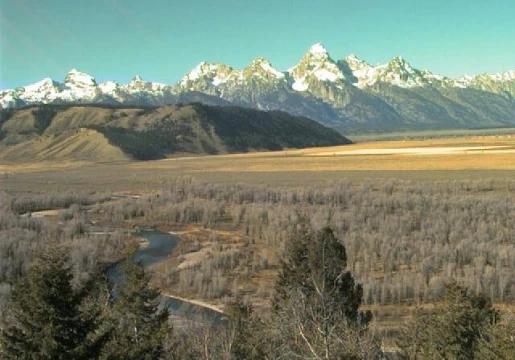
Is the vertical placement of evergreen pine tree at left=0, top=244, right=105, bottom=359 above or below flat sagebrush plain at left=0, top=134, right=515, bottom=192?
above

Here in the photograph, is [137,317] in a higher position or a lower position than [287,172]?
higher

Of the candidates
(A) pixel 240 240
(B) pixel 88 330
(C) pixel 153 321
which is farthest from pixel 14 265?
(B) pixel 88 330

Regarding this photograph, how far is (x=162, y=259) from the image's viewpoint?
184 feet

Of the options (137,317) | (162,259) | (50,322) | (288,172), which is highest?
(50,322)

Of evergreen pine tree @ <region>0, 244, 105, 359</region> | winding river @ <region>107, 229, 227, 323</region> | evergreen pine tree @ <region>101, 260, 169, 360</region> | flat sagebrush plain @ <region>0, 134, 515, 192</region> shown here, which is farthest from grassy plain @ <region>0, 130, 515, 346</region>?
evergreen pine tree @ <region>0, 244, 105, 359</region>

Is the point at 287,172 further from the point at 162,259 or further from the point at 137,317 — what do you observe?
the point at 137,317

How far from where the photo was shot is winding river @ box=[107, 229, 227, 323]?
120 feet

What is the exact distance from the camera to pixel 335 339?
41.2ft

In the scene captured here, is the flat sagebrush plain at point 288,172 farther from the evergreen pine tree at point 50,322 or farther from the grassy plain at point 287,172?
the evergreen pine tree at point 50,322

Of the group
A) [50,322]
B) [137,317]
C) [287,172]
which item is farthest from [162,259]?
[287,172]

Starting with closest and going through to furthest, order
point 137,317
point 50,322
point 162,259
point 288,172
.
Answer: point 50,322, point 137,317, point 162,259, point 288,172

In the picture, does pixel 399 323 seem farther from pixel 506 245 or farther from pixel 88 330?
pixel 88 330

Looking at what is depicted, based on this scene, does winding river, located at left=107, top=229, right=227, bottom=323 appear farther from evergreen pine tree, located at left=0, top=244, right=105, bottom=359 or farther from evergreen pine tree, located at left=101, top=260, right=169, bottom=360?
evergreen pine tree, located at left=0, top=244, right=105, bottom=359

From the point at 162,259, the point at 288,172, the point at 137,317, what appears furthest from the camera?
the point at 288,172
